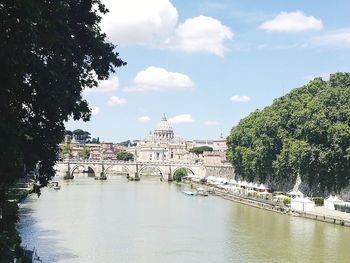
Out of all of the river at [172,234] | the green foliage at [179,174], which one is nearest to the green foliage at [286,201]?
the river at [172,234]

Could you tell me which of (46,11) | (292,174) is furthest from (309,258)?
(292,174)

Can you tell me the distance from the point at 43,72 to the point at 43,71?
52 mm

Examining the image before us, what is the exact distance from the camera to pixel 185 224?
40750 mm

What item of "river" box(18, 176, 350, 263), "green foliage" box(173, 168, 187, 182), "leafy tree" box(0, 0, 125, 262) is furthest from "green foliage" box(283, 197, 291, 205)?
"green foliage" box(173, 168, 187, 182)

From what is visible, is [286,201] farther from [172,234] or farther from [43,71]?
[43,71]

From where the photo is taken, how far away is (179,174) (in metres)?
107

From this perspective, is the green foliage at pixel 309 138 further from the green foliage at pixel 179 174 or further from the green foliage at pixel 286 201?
the green foliage at pixel 179 174

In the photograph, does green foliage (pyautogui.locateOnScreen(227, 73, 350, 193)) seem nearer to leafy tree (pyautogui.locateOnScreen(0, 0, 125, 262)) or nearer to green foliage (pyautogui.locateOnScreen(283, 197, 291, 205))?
green foliage (pyautogui.locateOnScreen(283, 197, 291, 205))

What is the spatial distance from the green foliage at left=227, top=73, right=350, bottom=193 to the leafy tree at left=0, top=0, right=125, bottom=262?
104 ft

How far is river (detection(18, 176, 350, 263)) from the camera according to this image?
2861cm

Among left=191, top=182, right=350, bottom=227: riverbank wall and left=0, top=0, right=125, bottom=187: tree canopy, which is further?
left=191, top=182, right=350, bottom=227: riverbank wall

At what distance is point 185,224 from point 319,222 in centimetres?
962

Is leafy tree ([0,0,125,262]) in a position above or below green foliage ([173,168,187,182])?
above

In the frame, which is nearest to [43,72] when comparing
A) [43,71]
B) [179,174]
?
[43,71]
